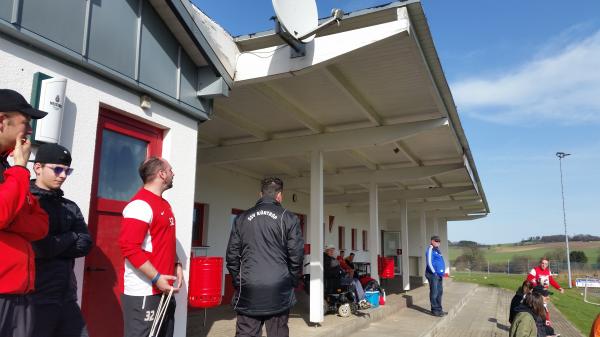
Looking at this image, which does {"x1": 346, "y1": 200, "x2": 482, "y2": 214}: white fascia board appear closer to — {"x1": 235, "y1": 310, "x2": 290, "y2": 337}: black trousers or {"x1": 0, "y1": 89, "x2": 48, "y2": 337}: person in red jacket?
{"x1": 235, "y1": 310, "x2": 290, "y2": 337}: black trousers

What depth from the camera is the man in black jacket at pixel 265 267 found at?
326 cm

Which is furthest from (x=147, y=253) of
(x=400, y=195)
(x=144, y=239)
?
(x=400, y=195)

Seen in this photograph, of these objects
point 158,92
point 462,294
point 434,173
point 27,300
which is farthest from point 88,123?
point 462,294

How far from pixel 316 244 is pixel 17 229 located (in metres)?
6.03

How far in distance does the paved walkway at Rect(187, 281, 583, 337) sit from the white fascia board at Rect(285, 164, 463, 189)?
3144mm

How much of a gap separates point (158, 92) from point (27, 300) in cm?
260

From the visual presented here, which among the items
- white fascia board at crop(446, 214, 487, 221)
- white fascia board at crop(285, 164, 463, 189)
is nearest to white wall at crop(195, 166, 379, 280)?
white fascia board at crop(285, 164, 463, 189)

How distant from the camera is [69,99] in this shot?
3.41 m

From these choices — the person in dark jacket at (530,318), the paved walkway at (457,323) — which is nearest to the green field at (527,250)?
the paved walkway at (457,323)

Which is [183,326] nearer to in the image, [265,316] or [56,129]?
[265,316]

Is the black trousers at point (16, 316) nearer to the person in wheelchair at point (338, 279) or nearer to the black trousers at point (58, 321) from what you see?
the black trousers at point (58, 321)

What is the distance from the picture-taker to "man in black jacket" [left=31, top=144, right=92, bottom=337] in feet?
7.75

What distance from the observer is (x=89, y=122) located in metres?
3.56

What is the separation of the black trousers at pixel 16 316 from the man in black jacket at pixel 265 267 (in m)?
1.53
